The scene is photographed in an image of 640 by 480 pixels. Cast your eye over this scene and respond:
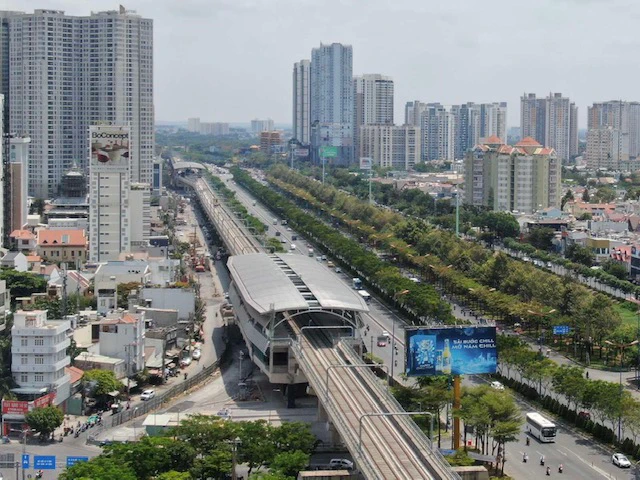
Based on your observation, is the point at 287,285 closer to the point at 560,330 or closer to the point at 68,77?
the point at 560,330

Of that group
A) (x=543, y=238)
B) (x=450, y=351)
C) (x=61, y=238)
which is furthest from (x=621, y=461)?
(x=543, y=238)

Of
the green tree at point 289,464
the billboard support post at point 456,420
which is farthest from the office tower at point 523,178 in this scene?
the green tree at point 289,464

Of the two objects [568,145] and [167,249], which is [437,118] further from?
[167,249]

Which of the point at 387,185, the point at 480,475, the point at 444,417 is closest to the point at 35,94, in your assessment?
the point at 387,185

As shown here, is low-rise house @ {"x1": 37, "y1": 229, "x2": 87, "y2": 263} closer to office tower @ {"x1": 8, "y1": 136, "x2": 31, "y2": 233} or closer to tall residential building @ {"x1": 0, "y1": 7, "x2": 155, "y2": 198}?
office tower @ {"x1": 8, "y1": 136, "x2": 31, "y2": 233}

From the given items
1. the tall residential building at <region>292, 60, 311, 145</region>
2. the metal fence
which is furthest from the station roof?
the tall residential building at <region>292, 60, 311, 145</region>

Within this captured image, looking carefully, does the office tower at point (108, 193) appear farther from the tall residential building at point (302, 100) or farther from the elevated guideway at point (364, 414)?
the tall residential building at point (302, 100)
